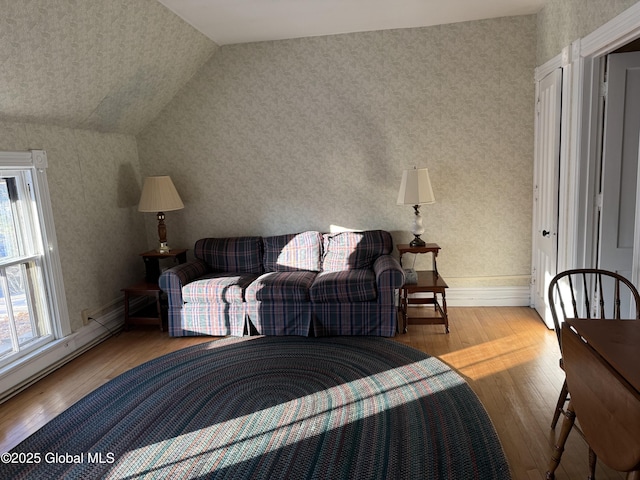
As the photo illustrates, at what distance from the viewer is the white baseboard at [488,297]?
4.09 metres

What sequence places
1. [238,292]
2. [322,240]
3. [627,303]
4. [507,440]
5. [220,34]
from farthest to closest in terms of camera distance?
[322,240]
[220,34]
[238,292]
[627,303]
[507,440]

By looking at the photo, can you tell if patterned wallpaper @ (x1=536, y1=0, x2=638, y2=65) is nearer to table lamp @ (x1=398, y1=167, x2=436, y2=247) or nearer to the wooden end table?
table lamp @ (x1=398, y1=167, x2=436, y2=247)

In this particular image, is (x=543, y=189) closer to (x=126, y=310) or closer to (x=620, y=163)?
(x=620, y=163)

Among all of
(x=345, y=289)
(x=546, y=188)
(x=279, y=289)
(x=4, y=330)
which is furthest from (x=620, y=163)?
Answer: (x=4, y=330)

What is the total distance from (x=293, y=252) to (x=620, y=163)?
8.39 ft

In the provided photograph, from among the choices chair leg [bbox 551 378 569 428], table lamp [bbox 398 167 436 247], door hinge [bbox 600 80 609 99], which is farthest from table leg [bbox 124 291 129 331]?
door hinge [bbox 600 80 609 99]

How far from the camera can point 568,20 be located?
2.94 m

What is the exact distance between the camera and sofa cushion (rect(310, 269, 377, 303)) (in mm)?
3414

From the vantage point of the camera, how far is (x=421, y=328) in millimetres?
3658

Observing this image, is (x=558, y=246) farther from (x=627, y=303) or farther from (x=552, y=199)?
(x=627, y=303)

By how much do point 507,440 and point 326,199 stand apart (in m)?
2.62

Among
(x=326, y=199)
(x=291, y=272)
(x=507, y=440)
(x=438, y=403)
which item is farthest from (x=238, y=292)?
(x=507, y=440)

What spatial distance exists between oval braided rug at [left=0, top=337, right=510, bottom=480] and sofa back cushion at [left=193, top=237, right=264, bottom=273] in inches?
44.1

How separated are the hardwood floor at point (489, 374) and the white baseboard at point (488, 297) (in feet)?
0.34
